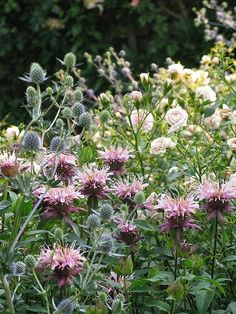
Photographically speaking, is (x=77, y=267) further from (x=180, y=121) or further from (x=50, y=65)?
(x=50, y=65)

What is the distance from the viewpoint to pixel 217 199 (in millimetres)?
1456

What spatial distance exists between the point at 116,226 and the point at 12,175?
0.24 m

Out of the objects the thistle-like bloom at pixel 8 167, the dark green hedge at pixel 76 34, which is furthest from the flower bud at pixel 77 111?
Answer: the dark green hedge at pixel 76 34

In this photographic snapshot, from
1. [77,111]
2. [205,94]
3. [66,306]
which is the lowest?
[205,94]

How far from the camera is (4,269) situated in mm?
1270

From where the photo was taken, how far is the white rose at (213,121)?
2.00 m

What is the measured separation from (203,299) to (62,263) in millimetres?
264

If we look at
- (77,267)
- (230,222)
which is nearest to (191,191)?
(230,222)

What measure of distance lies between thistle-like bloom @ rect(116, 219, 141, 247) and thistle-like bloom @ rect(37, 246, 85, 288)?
162 mm

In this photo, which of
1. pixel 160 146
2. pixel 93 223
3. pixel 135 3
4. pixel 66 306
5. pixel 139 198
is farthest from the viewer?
pixel 135 3

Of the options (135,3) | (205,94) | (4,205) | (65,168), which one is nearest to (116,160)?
(65,168)

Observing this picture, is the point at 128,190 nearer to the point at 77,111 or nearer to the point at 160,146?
the point at 77,111

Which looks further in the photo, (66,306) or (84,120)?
(84,120)

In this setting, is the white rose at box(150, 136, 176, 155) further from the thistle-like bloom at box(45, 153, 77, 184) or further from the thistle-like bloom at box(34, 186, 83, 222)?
the thistle-like bloom at box(34, 186, 83, 222)
